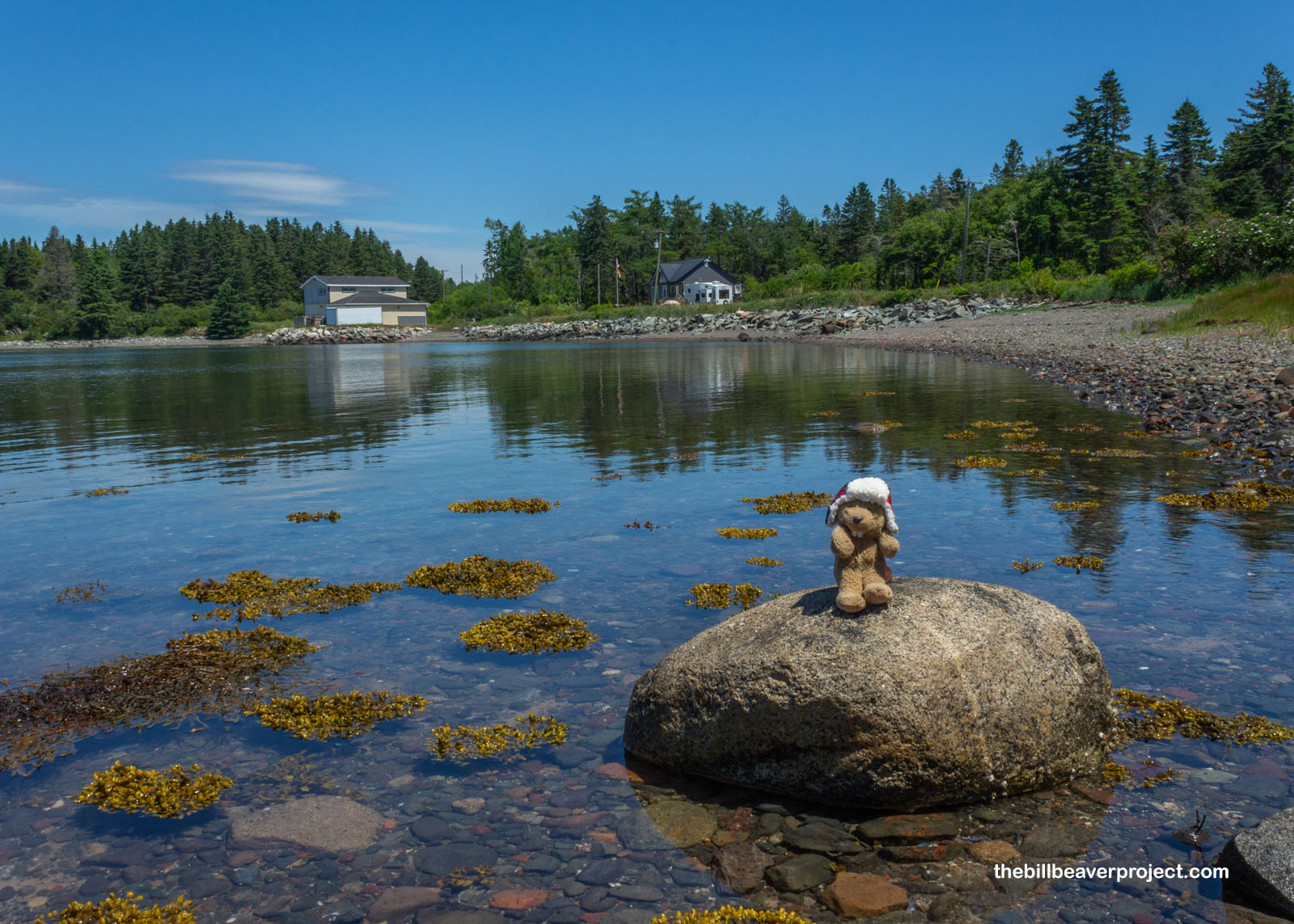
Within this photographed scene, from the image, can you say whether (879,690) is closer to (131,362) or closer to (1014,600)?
(1014,600)

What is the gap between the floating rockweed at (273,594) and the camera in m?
10.8

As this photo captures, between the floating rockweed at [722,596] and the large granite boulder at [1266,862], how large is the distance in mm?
5588

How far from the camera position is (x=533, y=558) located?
13.0 meters

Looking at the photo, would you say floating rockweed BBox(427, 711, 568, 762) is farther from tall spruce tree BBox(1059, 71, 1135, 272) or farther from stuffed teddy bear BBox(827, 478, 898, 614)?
tall spruce tree BBox(1059, 71, 1135, 272)

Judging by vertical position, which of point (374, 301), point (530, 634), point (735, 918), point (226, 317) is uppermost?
point (374, 301)

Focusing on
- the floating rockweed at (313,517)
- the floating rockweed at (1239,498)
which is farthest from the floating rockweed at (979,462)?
the floating rockweed at (313,517)

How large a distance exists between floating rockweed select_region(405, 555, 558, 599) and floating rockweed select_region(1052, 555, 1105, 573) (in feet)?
22.2

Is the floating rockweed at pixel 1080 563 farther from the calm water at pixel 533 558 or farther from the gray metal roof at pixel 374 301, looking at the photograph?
Answer: the gray metal roof at pixel 374 301

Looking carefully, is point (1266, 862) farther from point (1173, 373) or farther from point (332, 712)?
point (1173, 373)

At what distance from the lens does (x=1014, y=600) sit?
6984mm

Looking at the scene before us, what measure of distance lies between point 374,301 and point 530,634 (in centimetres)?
16525

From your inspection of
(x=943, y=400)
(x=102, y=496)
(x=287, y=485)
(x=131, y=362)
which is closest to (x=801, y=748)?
(x=287, y=485)

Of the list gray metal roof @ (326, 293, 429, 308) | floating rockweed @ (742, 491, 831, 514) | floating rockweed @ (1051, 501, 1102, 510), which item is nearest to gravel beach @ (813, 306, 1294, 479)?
floating rockweed @ (1051, 501, 1102, 510)

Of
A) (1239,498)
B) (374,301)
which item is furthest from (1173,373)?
(374,301)
